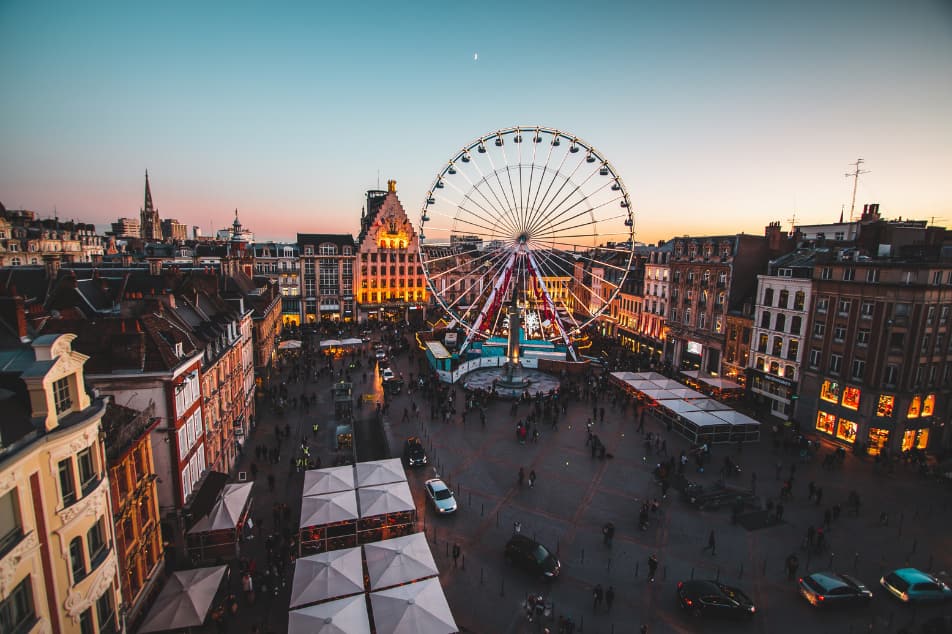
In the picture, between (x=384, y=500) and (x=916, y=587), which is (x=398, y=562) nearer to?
(x=384, y=500)

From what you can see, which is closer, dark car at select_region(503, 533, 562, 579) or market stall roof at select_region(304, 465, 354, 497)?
dark car at select_region(503, 533, 562, 579)

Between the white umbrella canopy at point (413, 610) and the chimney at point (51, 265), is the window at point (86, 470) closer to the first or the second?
the white umbrella canopy at point (413, 610)

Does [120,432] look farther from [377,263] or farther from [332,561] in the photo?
[377,263]

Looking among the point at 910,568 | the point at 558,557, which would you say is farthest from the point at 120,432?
the point at 910,568


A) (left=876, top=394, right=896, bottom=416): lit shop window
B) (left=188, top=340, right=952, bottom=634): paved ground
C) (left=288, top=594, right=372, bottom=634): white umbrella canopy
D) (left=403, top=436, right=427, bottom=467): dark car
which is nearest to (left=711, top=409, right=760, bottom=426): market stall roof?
(left=188, top=340, right=952, bottom=634): paved ground

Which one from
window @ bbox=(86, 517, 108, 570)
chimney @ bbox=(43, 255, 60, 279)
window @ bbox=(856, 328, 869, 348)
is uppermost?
chimney @ bbox=(43, 255, 60, 279)

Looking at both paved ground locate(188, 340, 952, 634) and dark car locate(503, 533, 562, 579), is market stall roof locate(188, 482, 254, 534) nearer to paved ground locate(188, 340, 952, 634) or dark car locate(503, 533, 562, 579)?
paved ground locate(188, 340, 952, 634)

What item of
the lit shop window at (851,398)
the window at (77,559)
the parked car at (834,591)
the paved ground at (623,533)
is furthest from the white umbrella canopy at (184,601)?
the lit shop window at (851,398)
